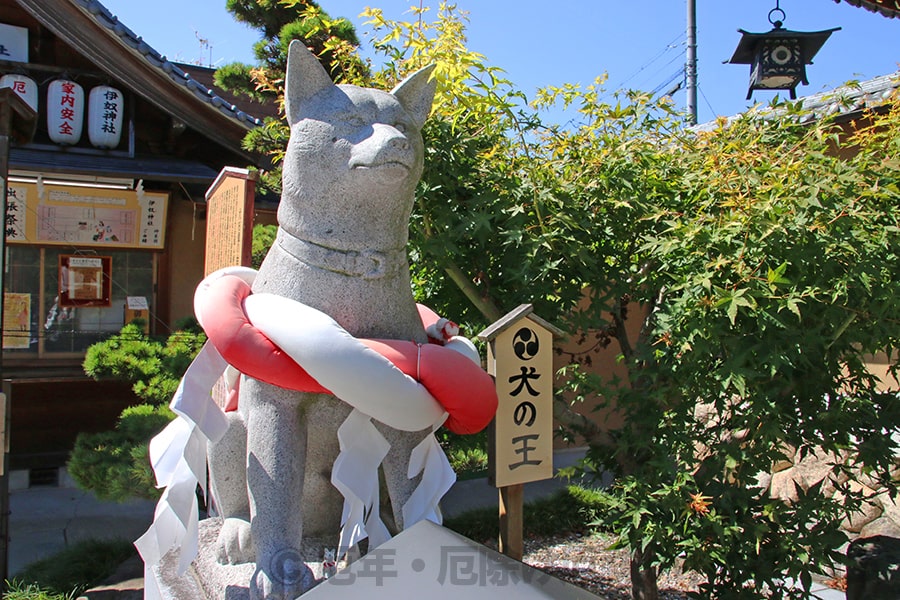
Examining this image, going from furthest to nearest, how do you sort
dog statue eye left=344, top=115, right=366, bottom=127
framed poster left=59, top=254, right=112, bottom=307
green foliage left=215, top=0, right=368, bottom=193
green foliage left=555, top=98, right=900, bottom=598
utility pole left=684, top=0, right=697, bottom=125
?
utility pole left=684, top=0, right=697, bottom=125, framed poster left=59, top=254, right=112, bottom=307, green foliage left=215, top=0, right=368, bottom=193, green foliage left=555, top=98, right=900, bottom=598, dog statue eye left=344, top=115, right=366, bottom=127

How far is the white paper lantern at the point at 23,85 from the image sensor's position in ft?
23.1

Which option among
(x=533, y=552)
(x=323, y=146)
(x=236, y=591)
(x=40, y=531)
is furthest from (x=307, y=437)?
(x=40, y=531)

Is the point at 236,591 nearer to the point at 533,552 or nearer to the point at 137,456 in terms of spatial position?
the point at 137,456

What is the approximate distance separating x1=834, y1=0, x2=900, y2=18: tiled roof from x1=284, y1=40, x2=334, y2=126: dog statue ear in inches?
151

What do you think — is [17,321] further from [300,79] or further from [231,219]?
[300,79]

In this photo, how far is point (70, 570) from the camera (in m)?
5.18

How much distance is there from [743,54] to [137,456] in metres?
8.98

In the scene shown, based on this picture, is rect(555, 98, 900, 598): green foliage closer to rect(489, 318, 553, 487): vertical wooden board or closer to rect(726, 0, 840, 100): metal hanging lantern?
rect(489, 318, 553, 487): vertical wooden board

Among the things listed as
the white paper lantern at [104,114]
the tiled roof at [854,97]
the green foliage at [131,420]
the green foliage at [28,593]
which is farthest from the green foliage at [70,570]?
the tiled roof at [854,97]

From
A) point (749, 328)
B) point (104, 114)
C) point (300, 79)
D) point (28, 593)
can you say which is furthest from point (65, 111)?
point (749, 328)

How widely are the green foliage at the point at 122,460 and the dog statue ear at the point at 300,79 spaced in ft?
9.82

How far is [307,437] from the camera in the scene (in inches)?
112

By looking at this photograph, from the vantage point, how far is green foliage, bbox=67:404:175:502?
4766 millimetres

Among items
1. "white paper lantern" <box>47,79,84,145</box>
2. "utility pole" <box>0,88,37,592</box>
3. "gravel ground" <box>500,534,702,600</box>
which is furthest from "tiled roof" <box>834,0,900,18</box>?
"white paper lantern" <box>47,79,84,145</box>
